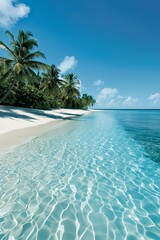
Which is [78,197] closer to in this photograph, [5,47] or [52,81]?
[5,47]

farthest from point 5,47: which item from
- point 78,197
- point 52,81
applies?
point 78,197

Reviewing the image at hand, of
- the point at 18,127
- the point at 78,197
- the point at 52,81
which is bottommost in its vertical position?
the point at 18,127

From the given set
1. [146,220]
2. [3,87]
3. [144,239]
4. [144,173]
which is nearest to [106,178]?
[144,173]

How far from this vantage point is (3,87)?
1033 inches

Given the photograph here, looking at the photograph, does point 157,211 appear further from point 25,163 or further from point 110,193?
point 25,163

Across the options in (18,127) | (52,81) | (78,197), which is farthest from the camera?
(52,81)

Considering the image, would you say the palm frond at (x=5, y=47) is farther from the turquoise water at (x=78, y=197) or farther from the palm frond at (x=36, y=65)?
the turquoise water at (x=78, y=197)

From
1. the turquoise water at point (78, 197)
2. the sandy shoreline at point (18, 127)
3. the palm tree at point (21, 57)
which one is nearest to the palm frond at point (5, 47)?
the palm tree at point (21, 57)

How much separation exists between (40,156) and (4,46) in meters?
17.3

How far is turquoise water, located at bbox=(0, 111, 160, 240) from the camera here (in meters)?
2.96

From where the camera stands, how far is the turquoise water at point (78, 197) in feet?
9.70

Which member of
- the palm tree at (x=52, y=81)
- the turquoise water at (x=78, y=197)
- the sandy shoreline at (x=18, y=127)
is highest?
the palm tree at (x=52, y=81)

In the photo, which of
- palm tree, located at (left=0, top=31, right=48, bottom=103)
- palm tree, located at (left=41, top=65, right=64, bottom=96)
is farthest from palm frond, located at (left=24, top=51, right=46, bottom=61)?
palm tree, located at (left=41, top=65, right=64, bottom=96)

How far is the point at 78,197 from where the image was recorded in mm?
4039
